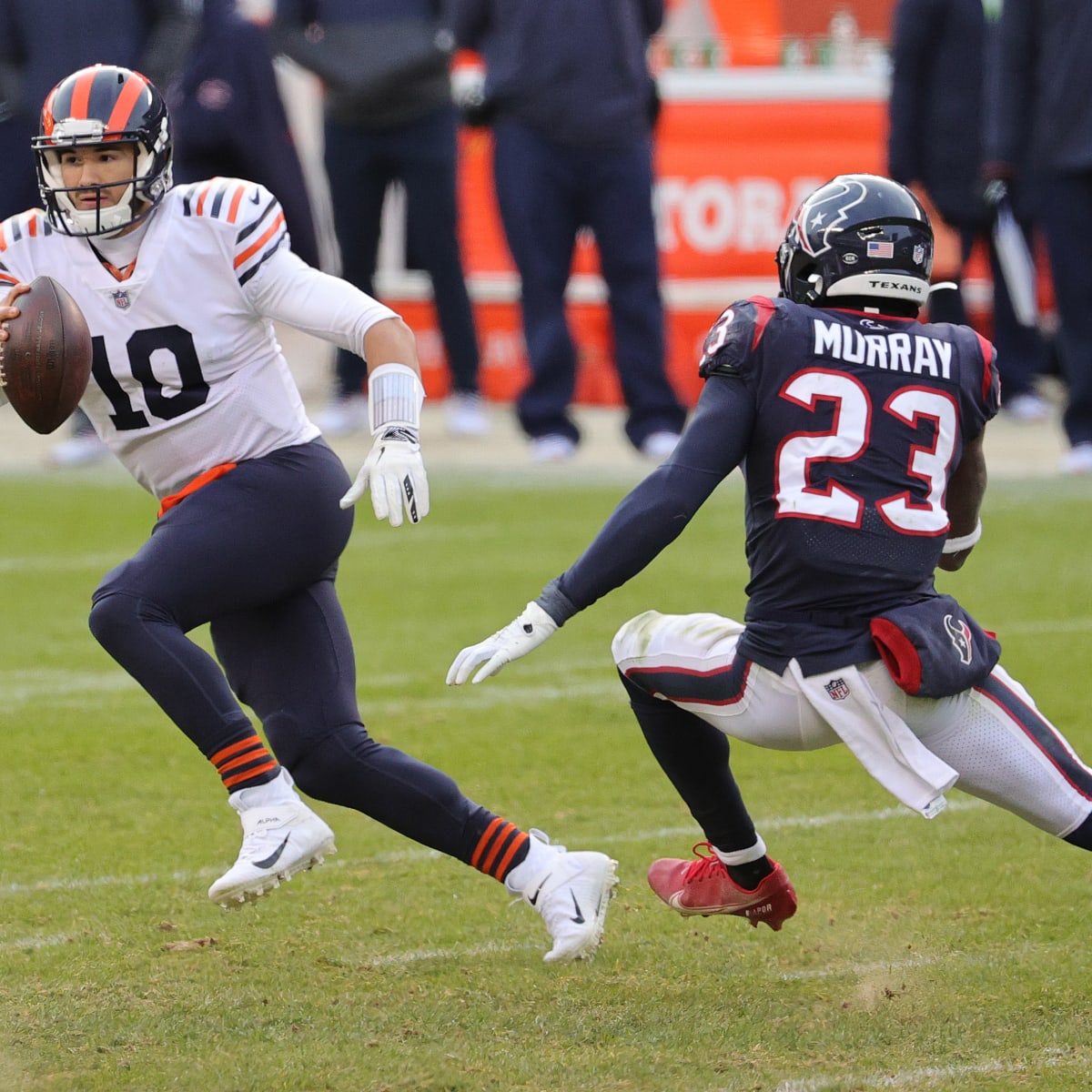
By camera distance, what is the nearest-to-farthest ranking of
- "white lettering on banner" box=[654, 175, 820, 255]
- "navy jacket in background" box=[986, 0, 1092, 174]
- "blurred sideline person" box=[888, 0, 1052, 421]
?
"navy jacket in background" box=[986, 0, 1092, 174]
"blurred sideline person" box=[888, 0, 1052, 421]
"white lettering on banner" box=[654, 175, 820, 255]

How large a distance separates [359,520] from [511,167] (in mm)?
1782

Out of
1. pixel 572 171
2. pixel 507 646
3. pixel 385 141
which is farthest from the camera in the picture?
pixel 385 141

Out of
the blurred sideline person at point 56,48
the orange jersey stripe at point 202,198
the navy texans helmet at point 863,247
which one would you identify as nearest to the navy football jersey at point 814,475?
the navy texans helmet at point 863,247

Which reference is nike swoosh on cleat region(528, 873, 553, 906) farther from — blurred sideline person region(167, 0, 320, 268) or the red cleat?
blurred sideline person region(167, 0, 320, 268)

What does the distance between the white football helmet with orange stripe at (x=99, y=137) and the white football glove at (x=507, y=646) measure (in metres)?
1.16

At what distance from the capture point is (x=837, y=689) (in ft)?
11.1

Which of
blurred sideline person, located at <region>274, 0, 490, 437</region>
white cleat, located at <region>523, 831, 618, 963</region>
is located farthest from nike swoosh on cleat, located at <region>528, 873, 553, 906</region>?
blurred sideline person, located at <region>274, 0, 490, 437</region>

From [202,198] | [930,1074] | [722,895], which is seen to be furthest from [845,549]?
[202,198]

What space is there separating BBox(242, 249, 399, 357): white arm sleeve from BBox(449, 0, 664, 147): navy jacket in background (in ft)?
16.6

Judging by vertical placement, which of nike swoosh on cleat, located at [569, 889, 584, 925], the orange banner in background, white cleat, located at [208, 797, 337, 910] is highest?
white cleat, located at [208, 797, 337, 910]

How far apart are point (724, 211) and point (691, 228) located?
0.70 feet

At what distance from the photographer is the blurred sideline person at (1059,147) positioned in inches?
330

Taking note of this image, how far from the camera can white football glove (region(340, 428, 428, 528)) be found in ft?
11.7

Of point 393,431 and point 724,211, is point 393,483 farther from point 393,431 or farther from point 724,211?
point 724,211
